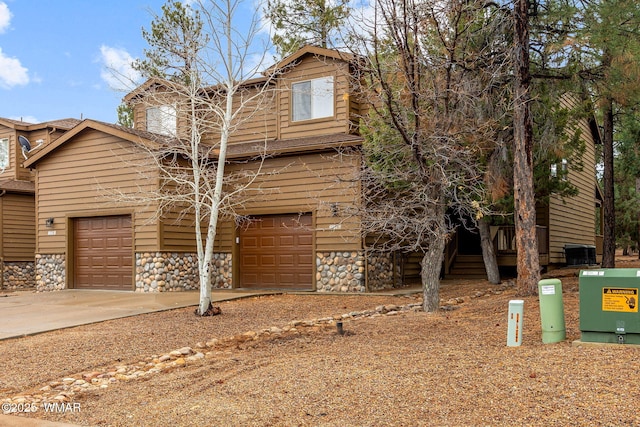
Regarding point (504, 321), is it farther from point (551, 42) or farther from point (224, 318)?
point (551, 42)

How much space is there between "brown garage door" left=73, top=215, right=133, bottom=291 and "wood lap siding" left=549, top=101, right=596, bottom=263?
13.0 metres

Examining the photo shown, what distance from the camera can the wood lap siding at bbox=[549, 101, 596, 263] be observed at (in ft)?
66.7

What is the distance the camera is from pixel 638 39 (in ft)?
37.7

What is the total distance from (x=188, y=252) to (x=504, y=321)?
412 inches

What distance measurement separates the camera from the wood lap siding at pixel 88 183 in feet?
54.0

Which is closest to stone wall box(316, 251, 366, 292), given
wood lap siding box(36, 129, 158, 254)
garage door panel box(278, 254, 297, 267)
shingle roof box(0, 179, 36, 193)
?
garage door panel box(278, 254, 297, 267)

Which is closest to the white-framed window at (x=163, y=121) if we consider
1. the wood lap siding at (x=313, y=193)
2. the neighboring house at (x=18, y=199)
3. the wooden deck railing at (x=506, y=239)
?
the wood lap siding at (x=313, y=193)

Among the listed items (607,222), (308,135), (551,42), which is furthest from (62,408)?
(607,222)

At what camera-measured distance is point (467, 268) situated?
19.6 meters

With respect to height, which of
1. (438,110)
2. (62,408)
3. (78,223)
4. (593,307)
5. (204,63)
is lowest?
(62,408)

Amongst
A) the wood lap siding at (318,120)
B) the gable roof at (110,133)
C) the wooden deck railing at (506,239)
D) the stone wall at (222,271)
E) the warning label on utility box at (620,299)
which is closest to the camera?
the warning label on utility box at (620,299)

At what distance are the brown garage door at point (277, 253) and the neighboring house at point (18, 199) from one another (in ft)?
34.5

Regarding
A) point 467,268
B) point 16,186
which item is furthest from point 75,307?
point 467,268

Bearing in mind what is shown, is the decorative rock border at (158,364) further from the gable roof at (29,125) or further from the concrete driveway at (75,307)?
the gable roof at (29,125)
